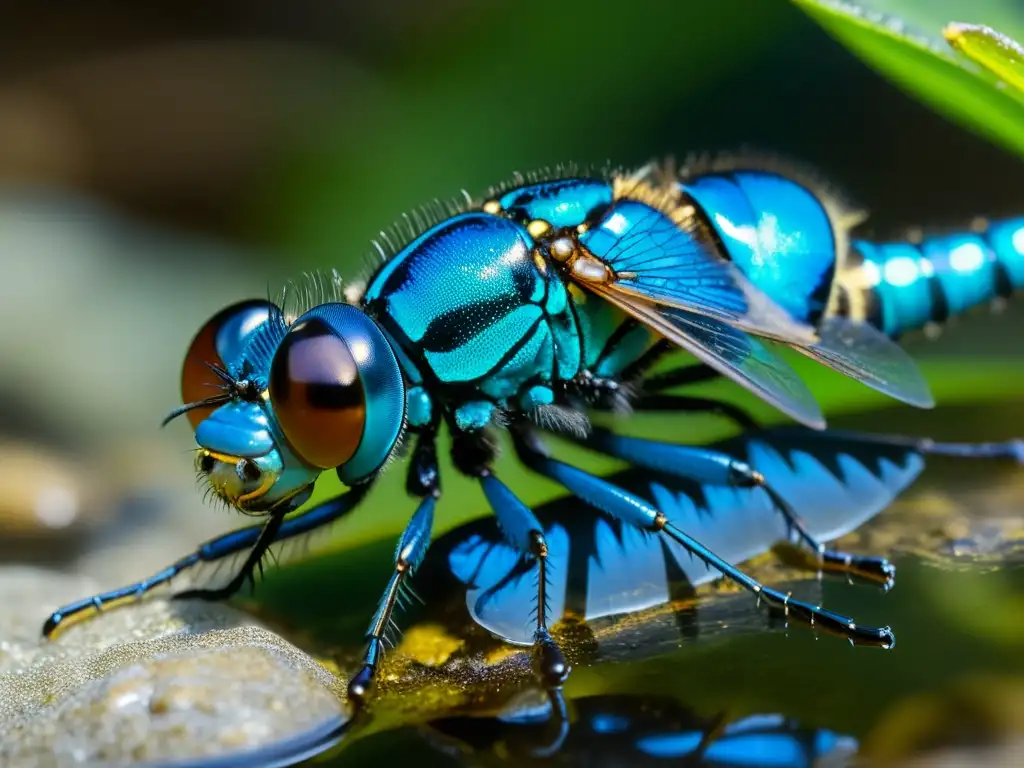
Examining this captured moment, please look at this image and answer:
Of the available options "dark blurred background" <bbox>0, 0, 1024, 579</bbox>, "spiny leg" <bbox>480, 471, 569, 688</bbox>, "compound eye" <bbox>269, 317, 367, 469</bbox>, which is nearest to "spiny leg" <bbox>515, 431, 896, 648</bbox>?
"spiny leg" <bbox>480, 471, 569, 688</bbox>

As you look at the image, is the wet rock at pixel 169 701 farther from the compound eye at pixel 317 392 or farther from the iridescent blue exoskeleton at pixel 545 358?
the compound eye at pixel 317 392

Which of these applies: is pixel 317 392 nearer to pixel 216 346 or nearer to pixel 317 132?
pixel 216 346

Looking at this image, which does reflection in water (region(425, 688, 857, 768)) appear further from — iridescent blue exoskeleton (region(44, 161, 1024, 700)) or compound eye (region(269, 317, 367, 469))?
compound eye (region(269, 317, 367, 469))

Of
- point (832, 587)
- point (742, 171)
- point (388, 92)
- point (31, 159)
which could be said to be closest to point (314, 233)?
point (388, 92)

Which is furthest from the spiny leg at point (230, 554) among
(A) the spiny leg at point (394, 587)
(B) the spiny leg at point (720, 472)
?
(B) the spiny leg at point (720, 472)

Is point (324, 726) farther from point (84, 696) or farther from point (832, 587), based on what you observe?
point (832, 587)

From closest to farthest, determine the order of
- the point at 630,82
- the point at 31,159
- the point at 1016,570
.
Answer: the point at 1016,570 → the point at 630,82 → the point at 31,159
